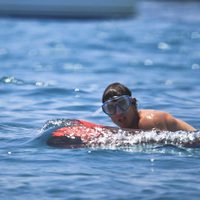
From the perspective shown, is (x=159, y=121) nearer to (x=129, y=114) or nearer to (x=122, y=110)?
(x=129, y=114)

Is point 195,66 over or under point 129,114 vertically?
over

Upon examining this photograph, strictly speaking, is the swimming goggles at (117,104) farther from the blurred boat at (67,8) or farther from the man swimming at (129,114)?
the blurred boat at (67,8)

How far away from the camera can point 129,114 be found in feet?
28.0

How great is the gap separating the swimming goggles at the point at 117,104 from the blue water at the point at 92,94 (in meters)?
0.46

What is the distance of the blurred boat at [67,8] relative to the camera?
98.9ft

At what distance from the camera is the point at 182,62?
19.5 metres

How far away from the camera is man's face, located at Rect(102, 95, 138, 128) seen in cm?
840

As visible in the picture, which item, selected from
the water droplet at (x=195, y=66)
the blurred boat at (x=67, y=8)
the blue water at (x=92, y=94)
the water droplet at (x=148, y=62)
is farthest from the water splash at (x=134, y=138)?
the blurred boat at (x=67, y=8)

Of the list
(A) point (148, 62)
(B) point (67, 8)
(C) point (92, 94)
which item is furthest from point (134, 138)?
(B) point (67, 8)

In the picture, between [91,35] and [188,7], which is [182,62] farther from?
[188,7]

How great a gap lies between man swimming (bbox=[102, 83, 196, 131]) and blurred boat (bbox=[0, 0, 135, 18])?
2213 centimetres

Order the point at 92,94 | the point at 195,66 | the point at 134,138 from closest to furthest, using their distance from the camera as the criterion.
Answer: the point at 134,138
the point at 92,94
the point at 195,66

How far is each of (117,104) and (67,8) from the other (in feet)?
74.3

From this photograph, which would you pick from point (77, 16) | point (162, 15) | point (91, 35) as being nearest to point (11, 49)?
point (91, 35)
